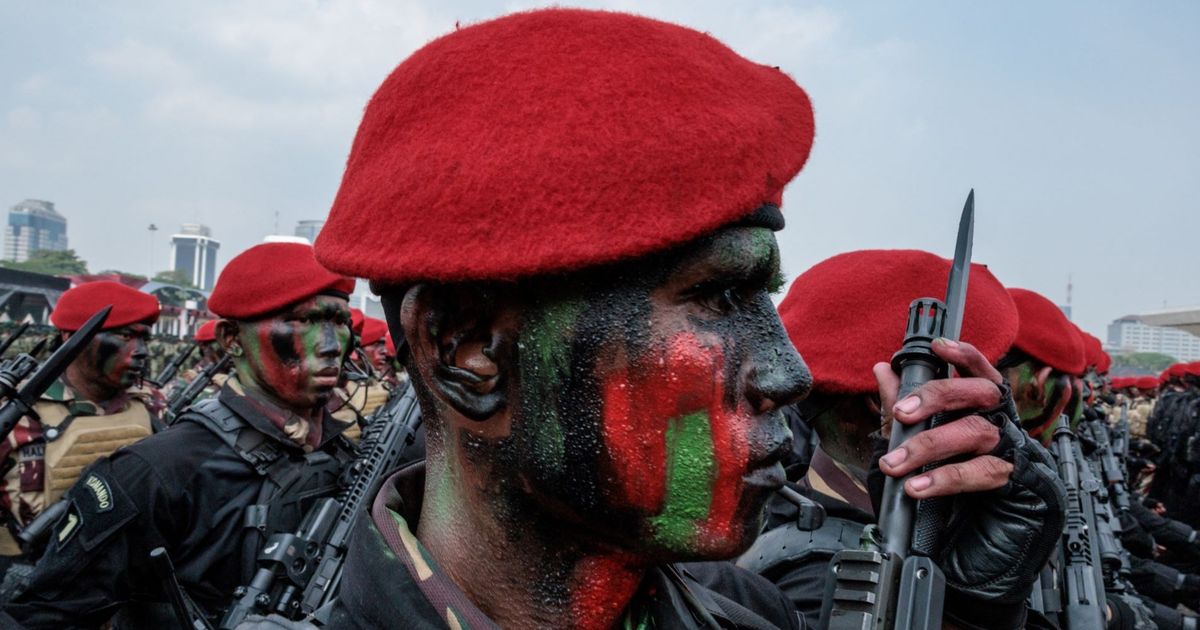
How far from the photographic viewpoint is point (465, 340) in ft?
5.07

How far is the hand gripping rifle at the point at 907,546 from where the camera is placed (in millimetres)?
1729

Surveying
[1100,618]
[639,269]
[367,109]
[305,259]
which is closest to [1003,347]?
[1100,618]

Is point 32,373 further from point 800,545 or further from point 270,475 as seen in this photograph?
point 800,545

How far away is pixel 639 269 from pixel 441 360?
0.36 meters

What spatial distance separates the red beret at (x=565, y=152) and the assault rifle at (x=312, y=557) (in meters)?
2.31

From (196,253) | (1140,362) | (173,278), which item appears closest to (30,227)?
(196,253)

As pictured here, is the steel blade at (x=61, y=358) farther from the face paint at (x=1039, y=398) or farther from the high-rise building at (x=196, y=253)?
the high-rise building at (x=196, y=253)

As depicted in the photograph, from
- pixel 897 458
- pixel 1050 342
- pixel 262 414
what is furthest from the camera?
pixel 262 414

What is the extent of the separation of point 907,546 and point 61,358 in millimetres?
4658

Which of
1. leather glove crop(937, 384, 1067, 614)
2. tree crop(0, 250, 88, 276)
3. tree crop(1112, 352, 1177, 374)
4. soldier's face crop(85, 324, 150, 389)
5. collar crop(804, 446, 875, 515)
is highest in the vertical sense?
leather glove crop(937, 384, 1067, 614)

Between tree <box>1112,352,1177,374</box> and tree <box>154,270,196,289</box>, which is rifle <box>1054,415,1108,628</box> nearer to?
tree <box>154,270,196,289</box>

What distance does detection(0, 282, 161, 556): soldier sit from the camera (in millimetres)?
5902

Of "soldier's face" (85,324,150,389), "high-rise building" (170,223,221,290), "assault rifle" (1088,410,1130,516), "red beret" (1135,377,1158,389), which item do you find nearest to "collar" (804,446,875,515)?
"soldier's face" (85,324,150,389)

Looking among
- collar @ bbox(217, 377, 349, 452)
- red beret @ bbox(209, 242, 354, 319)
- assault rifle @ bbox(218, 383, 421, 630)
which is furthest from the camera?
red beret @ bbox(209, 242, 354, 319)
